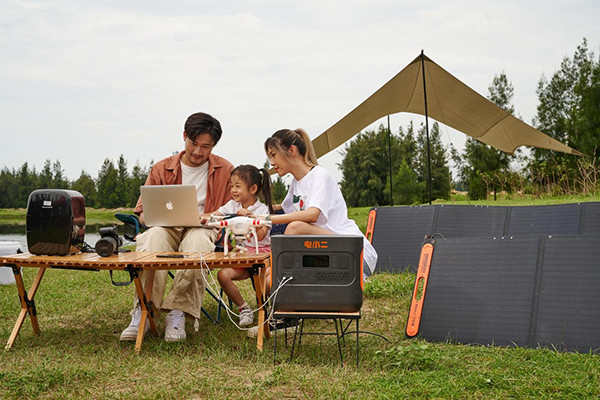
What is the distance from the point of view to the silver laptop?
318 cm

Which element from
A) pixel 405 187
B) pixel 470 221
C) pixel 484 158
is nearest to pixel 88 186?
pixel 405 187

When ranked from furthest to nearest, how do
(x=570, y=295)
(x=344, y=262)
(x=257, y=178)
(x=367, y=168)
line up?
1. (x=367, y=168)
2. (x=257, y=178)
3. (x=570, y=295)
4. (x=344, y=262)

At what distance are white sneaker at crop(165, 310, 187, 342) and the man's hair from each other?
1059mm

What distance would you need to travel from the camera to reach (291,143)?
3211mm

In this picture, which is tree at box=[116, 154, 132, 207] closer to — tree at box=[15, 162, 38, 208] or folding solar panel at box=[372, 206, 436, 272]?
tree at box=[15, 162, 38, 208]

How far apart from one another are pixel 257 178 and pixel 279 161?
0.33 metres

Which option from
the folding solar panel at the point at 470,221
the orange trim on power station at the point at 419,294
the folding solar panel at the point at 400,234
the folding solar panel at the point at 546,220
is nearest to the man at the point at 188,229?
the orange trim on power station at the point at 419,294

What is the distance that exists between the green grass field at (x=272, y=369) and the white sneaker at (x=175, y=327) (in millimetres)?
48

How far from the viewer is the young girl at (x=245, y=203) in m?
3.42

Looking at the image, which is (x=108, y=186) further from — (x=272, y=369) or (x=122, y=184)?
(x=272, y=369)

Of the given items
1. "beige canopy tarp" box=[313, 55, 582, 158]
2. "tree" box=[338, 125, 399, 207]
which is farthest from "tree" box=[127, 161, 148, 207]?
"beige canopy tarp" box=[313, 55, 582, 158]

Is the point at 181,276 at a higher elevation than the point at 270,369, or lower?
higher

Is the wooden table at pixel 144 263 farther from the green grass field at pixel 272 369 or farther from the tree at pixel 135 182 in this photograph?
the tree at pixel 135 182

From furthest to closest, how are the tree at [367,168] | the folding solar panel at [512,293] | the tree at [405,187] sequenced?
the tree at [367,168] → the tree at [405,187] → the folding solar panel at [512,293]
